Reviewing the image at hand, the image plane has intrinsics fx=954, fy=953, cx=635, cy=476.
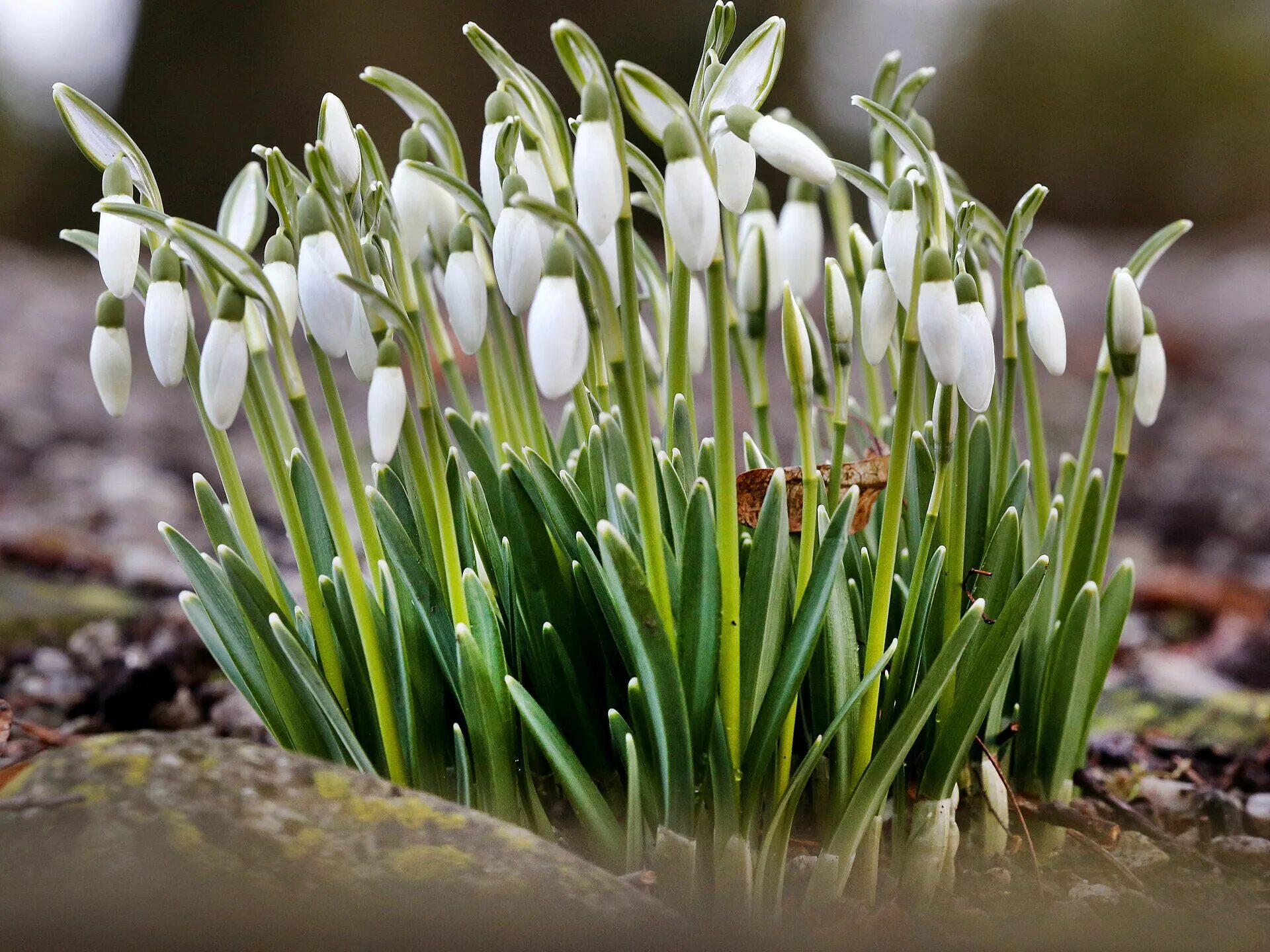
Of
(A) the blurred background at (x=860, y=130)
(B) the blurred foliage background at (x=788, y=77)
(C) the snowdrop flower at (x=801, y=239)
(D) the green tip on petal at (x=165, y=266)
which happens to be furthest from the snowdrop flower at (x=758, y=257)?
(B) the blurred foliage background at (x=788, y=77)

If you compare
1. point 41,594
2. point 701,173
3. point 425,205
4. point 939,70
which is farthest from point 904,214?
point 939,70

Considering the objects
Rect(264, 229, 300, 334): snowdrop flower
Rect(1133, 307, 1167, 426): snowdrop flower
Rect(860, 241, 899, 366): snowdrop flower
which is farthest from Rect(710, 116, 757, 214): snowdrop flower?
Rect(1133, 307, 1167, 426): snowdrop flower

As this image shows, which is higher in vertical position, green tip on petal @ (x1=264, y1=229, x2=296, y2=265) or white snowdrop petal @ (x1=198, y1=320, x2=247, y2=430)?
green tip on petal @ (x1=264, y1=229, x2=296, y2=265)

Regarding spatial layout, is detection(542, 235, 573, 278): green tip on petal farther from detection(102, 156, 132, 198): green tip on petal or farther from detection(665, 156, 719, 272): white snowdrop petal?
detection(102, 156, 132, 198): green tip on petal

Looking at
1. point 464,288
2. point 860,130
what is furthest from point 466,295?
point 860,130

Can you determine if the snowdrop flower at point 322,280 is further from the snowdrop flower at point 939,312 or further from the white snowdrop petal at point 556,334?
the snowdrop flower at point 939,312

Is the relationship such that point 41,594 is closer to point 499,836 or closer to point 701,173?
point 499,836

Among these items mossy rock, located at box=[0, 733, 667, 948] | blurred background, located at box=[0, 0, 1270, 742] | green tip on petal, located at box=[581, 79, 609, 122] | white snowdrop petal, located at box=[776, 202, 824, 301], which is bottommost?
mossy rock, located at box=[0, 733, 667, 948]
